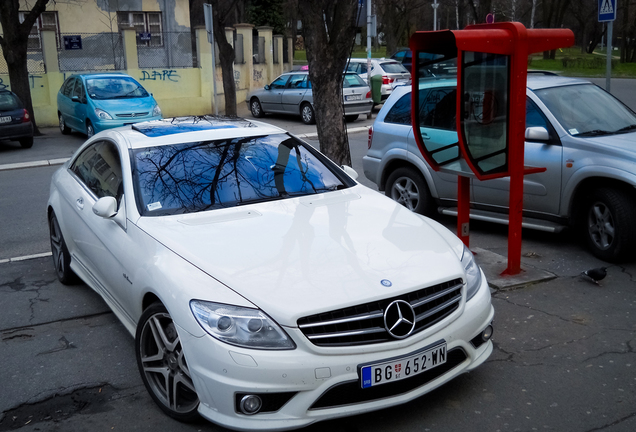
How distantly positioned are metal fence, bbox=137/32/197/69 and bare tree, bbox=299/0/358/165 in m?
17.6

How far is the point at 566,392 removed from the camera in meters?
4.17

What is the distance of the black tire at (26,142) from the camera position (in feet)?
54.9

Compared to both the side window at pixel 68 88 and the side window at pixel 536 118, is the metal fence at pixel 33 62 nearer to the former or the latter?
the side window at pixel 68 88

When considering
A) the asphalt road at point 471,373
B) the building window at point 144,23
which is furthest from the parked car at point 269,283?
the building window at point 144,23

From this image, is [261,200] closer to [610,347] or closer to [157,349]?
[157,349]

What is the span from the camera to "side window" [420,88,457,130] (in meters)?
7.51

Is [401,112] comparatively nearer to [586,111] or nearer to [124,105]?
[586,111]

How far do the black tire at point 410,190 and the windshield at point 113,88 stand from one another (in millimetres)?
10958

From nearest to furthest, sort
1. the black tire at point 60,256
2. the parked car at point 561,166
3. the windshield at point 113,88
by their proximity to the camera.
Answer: the black tire at point 60,256 → the parked car at point 561,166 → the windshield at point 113,88

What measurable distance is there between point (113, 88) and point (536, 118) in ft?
43.0

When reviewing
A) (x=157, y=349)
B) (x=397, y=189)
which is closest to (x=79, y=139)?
(x=397, y=189)

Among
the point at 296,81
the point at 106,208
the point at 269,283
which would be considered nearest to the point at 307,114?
the point at 296,81

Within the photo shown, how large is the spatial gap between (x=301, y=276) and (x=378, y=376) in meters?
0.68

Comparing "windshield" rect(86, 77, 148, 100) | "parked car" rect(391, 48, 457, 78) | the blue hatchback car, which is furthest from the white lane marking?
→ "windshield" rect(86, 77, 148, 100)
